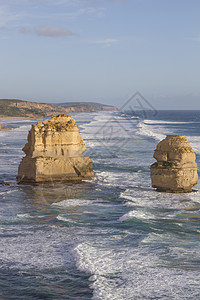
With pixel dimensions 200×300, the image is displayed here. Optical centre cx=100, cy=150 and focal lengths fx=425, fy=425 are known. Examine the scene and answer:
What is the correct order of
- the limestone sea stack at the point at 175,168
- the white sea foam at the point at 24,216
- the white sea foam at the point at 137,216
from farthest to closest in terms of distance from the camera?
the limestone sea stack at the point at 175,168 → the white sea foam at the point at 24,216 → the white sea foam at the point at 137,216

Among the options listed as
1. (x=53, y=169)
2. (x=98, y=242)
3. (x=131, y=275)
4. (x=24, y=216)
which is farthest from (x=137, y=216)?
(x=53, y=169)

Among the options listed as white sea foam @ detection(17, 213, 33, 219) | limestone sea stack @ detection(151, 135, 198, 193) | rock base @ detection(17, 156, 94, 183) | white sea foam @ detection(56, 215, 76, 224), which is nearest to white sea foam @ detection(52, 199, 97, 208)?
white sea foam @ detection(56, 215, 76, 224)

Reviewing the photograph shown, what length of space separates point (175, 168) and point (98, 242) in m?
9.46

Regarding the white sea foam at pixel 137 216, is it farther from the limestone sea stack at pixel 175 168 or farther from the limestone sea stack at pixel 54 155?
the limestone sea stack at pixel 54 155

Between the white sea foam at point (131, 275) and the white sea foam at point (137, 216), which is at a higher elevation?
the white sea foam at point (137, 216)

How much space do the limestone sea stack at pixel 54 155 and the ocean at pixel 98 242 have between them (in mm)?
1098

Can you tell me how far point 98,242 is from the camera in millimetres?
15656

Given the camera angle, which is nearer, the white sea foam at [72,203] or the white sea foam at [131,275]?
the white sea foam at [131,275]

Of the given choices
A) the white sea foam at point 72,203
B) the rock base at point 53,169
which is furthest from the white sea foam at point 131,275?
the rock base at point 53,169

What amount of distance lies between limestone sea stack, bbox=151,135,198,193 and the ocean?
0.72 m

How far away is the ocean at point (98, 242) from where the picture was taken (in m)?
12.0

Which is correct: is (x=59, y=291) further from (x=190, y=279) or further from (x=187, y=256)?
(x=187, y=256)

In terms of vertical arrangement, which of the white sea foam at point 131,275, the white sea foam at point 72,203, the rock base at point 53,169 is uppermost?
the rock base at point 53,169

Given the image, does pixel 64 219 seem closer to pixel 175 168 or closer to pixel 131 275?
pixel 131 275
